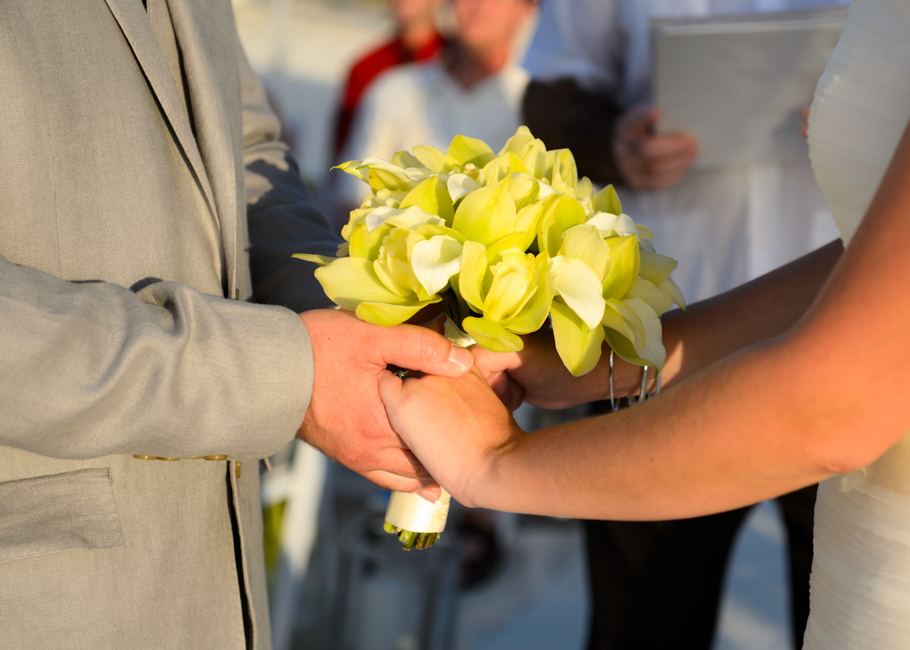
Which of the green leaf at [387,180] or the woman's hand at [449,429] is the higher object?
the green leaf at [387,180]

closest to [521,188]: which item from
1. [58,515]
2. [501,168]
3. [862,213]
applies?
[501,168]

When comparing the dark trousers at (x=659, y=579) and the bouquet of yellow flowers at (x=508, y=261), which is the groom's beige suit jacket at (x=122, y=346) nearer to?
the bouquet of yellow flowers at (x=508, y=261)

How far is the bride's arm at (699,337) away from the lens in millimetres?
1168

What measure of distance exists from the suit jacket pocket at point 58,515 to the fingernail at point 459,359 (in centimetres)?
45

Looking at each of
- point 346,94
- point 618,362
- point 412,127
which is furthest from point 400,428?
point 346,94

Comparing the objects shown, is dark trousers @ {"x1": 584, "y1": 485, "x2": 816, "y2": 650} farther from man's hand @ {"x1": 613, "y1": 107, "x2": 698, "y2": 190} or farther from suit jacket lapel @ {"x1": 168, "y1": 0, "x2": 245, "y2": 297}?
suit jacket lapel @ {"x1": 168, "y1": 0, "x2": 245, "y2": 297}

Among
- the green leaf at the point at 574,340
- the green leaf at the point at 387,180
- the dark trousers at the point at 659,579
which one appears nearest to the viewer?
the green leaf at the point at 574,340

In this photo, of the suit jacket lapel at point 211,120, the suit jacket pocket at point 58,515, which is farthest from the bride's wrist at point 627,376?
the suit jacket pocket at point 58,515

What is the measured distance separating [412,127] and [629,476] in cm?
297

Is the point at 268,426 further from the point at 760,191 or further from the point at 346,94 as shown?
the point at 346,94

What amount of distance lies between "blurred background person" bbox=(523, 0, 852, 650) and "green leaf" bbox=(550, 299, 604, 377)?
116 cm

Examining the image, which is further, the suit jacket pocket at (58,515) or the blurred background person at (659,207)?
the blurred background person at (659,207)

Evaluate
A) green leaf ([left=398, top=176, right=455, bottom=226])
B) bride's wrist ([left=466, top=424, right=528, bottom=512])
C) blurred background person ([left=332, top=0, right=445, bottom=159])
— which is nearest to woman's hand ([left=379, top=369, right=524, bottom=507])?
bride's wrist ([left=466, top=424, right=528, bottom=512])

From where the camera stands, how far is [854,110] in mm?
933
